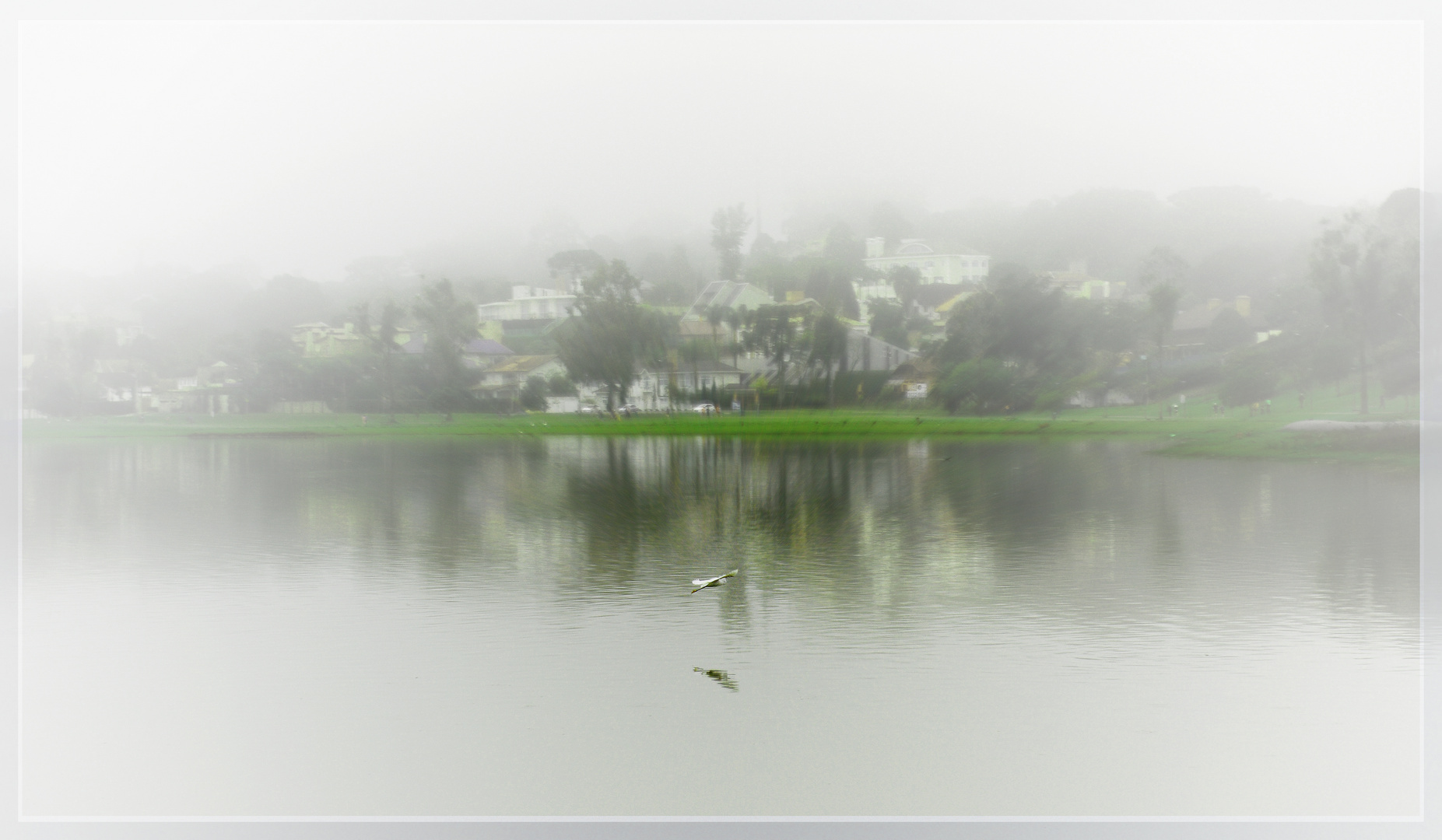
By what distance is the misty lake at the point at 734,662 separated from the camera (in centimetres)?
491

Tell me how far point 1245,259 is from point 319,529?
25.2m

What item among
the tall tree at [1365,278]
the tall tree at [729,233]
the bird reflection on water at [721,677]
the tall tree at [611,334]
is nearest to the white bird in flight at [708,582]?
the bird reflection on water at [721,677]

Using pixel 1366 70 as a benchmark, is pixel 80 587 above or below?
below

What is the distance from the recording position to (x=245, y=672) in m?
7.14

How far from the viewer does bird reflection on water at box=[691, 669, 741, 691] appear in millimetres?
6242

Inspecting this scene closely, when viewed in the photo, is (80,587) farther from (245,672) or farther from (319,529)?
(245,672)

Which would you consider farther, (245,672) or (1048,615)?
(1048,615)

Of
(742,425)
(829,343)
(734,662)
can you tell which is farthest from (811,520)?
(742,425)

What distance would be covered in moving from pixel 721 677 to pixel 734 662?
0.39 m

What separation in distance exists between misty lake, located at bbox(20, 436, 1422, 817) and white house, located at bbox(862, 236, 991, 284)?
14.4 metres

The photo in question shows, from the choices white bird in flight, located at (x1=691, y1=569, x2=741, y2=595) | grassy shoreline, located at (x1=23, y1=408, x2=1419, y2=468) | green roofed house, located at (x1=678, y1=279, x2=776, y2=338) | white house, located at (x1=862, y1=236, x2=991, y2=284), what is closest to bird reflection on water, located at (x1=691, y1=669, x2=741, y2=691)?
white bird in flight, located at (x1=691, y1=569, x2=741, y2=595)

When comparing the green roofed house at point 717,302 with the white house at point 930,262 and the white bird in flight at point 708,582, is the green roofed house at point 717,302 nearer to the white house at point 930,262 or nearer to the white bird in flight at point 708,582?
the white house at point 930,262

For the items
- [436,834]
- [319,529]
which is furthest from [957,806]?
[319,529]

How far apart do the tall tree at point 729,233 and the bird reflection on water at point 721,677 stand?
22138mm
